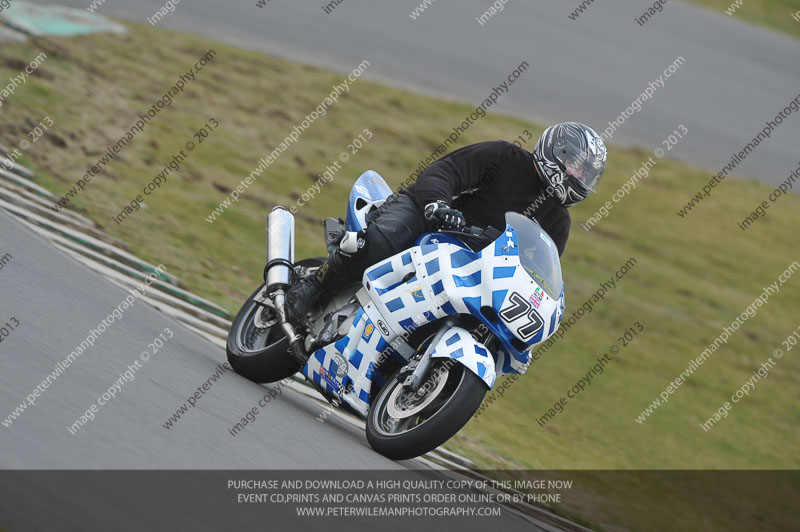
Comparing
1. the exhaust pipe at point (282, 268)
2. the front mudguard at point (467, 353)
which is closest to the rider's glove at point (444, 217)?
the front mudguard at point (467, 353)

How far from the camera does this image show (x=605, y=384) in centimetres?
1013

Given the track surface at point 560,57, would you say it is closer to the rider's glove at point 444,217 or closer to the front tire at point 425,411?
the rider's glove at point 444,217

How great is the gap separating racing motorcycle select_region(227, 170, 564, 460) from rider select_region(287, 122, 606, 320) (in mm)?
125

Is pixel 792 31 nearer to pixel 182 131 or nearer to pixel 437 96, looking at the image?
pixel 437 96

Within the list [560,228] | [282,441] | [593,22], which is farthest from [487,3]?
[282,441]

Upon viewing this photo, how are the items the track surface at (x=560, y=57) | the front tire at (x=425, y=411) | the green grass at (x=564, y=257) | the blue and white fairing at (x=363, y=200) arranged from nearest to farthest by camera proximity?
the front tire at (x=425, y=411)
the blue and white fairing at (x=363, y=200)
the green grass at (x=564, y=257)
the track surface at (x=560, y=57)

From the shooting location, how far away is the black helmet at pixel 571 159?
610cm

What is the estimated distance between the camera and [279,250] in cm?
690

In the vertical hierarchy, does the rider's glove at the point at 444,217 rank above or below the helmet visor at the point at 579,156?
below

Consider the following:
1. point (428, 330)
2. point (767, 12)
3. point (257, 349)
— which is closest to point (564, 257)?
point (257, 349)

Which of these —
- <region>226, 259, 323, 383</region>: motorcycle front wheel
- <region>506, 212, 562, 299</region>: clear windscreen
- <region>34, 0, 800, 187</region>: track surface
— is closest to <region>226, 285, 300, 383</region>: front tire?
<region>226, 259, 323, 383</region>: motorcycle front wheel

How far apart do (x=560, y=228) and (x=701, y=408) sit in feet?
15.0

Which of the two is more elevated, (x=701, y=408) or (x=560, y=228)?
(x=560, y=228)

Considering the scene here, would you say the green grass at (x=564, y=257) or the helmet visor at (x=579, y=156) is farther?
the green grass at (x=564, y=257)
